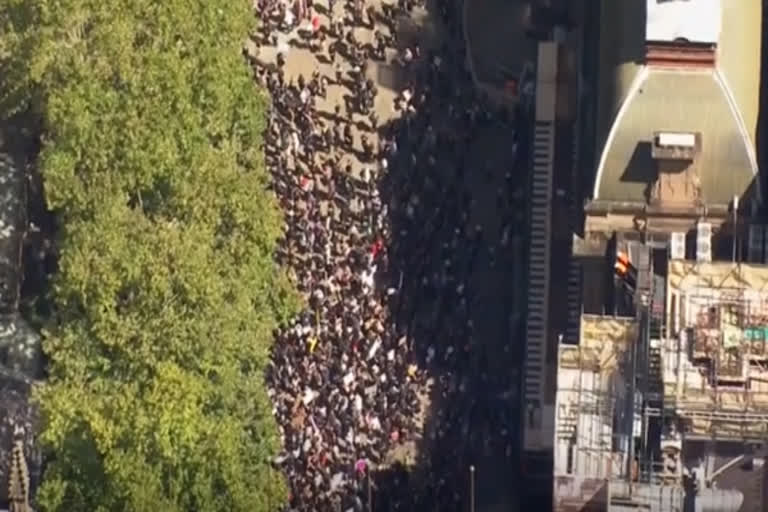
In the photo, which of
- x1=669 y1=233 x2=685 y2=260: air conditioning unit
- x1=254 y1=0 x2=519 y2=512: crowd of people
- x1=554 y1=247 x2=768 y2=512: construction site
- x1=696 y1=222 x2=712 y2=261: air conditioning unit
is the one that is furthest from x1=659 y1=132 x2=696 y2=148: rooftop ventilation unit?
x1=254 y1=0 x2=519 y2=512: crowd of people

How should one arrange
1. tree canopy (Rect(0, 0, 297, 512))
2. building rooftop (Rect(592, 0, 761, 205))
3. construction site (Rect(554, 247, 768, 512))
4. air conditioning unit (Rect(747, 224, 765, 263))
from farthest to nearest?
tree canopy (Rect(0, 0, 297, 512))
air conditioning unit (Rect(747, 224, 765, 263))
building rooftop (Rect(592, 0, 761, 205))
construction site (Rect(554, 247, 768, 512))

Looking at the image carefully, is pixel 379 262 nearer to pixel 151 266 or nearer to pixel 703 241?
pixel 151 266

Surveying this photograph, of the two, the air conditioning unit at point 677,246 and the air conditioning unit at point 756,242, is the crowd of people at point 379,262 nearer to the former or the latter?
the air conditioning unit at point 677,246

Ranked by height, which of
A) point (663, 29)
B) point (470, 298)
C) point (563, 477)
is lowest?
point (563, 477)

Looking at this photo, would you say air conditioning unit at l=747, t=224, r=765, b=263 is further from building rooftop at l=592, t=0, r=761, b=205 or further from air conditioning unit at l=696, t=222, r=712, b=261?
air conditioning unit at l=696, t=222, r=712, b=261

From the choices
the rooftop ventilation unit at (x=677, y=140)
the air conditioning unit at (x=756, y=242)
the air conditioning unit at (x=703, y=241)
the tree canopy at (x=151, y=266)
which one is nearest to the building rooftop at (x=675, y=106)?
the rooftop ventilation unit at (x=677, y=140)

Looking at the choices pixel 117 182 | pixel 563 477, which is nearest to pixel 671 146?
pixel 563 477

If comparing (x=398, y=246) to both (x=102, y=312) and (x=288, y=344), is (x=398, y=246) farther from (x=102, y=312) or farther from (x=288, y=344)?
(x=102, y=312)
